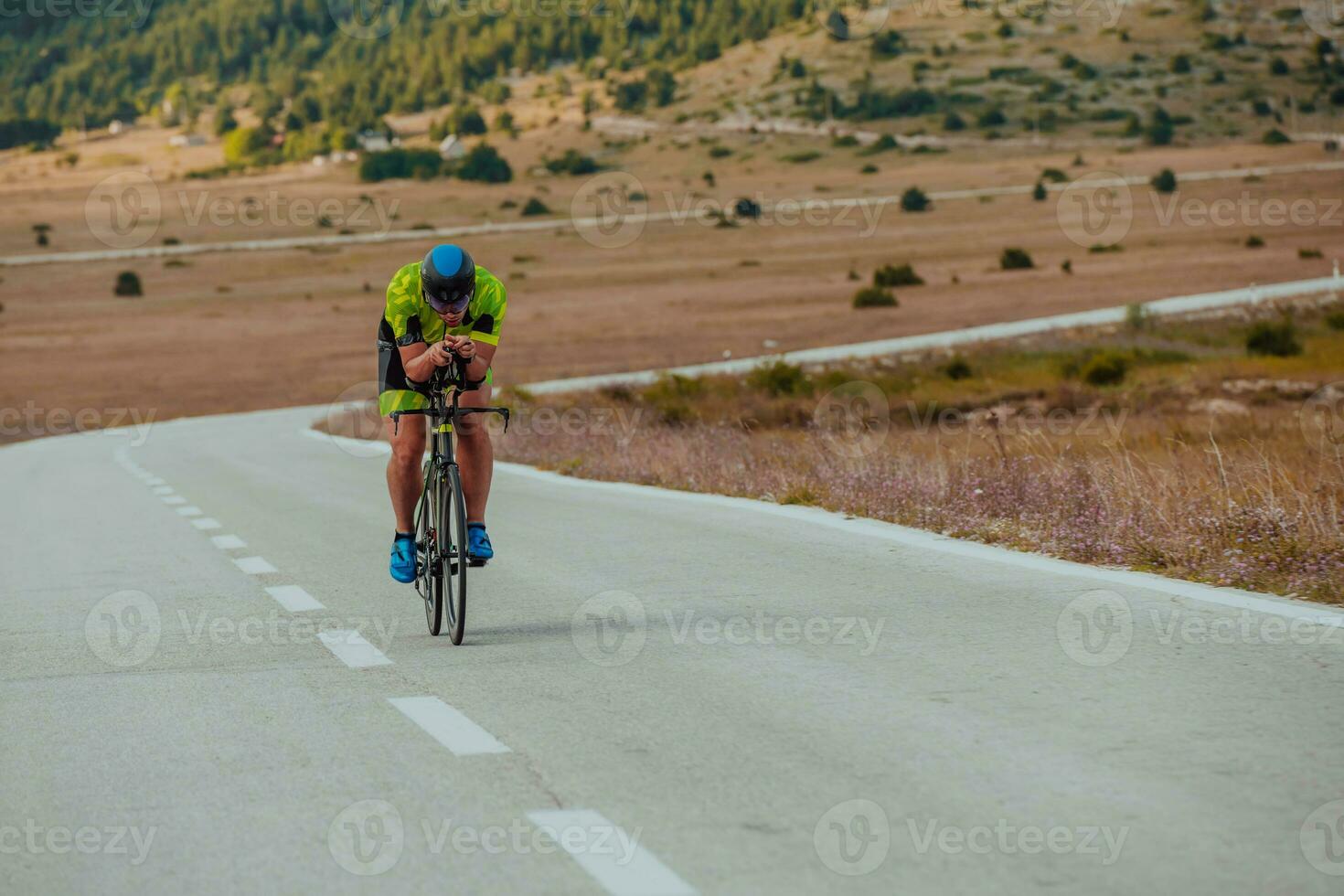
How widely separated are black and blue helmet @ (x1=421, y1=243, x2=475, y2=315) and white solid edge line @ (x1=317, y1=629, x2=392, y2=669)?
1.63 metres

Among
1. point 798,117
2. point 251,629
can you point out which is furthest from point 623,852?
point 798,117

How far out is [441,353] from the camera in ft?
27.5

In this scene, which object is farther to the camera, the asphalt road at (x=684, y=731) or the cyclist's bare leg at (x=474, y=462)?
the cyclist's bare leg at (x=474, y=462)

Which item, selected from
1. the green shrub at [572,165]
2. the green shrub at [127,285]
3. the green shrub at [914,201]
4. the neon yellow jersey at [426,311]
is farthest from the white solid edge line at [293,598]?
the green shrub at [572,165]

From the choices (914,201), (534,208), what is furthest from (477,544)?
(534,208)

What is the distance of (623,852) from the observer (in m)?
4.98

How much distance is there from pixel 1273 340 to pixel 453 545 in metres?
39.1

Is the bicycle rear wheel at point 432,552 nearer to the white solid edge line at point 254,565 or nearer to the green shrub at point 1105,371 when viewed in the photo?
the white solid edge line at point 254,565

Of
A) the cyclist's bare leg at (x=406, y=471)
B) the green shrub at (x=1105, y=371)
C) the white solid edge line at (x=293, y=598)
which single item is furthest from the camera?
the green shrub at (x=1105, y=371)

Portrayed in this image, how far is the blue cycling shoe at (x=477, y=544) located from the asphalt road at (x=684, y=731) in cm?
42

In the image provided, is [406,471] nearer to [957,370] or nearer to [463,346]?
[463,346]

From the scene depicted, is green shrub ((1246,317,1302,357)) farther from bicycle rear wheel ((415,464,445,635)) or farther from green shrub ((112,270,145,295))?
green shrub ((112,270,145,295))

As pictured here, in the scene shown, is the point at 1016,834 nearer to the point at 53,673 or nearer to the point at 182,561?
the point at 53,673

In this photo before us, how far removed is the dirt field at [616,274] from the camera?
195ft
